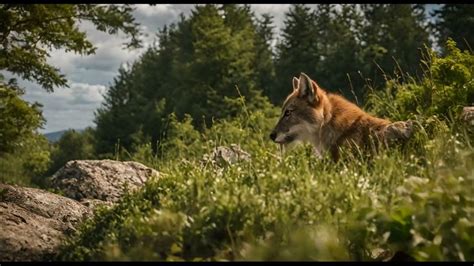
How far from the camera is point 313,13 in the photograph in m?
77.3

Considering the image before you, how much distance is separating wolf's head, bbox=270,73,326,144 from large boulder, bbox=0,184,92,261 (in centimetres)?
371

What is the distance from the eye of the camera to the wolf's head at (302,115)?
10281 mm

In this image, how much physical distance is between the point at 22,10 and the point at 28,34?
59.9 inches

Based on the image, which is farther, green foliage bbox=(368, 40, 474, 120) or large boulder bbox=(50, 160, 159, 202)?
large boulder bbox=(50, 160, 159, 202)

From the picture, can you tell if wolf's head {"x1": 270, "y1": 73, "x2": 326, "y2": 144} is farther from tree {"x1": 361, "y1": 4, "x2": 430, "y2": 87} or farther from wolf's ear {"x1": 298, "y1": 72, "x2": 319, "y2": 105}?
tree {"x1": 361, "y1": 4, "x2": 430, "y2": 87}

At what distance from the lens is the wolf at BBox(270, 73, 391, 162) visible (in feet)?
32.7

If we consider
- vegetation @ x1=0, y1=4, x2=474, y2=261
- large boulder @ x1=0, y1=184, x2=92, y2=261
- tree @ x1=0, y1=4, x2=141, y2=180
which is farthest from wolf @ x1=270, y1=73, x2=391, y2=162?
tree @ x1=0, y1=4, x2=141, y2=180

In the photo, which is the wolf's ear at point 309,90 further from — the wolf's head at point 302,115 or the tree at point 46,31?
the tree at point 46,31

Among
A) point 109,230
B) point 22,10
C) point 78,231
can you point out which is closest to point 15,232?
point 78,231

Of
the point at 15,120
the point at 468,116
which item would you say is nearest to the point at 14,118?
the point at 15,120

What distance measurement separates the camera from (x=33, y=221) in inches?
361

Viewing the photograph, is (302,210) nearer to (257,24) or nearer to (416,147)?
(416,147)

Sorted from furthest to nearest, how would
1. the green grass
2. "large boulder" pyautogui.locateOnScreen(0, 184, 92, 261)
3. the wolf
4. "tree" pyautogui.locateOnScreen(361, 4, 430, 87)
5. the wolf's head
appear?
1. "tree" pyautogui.locateOnScreen(361, 4, 430, 87)
2. the wolf's head
3. the wolf
4. "large boulder" pyautogui.locateOnScreen(0, 184, 92, 261)
5. the green grass

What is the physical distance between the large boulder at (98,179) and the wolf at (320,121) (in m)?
2.94
